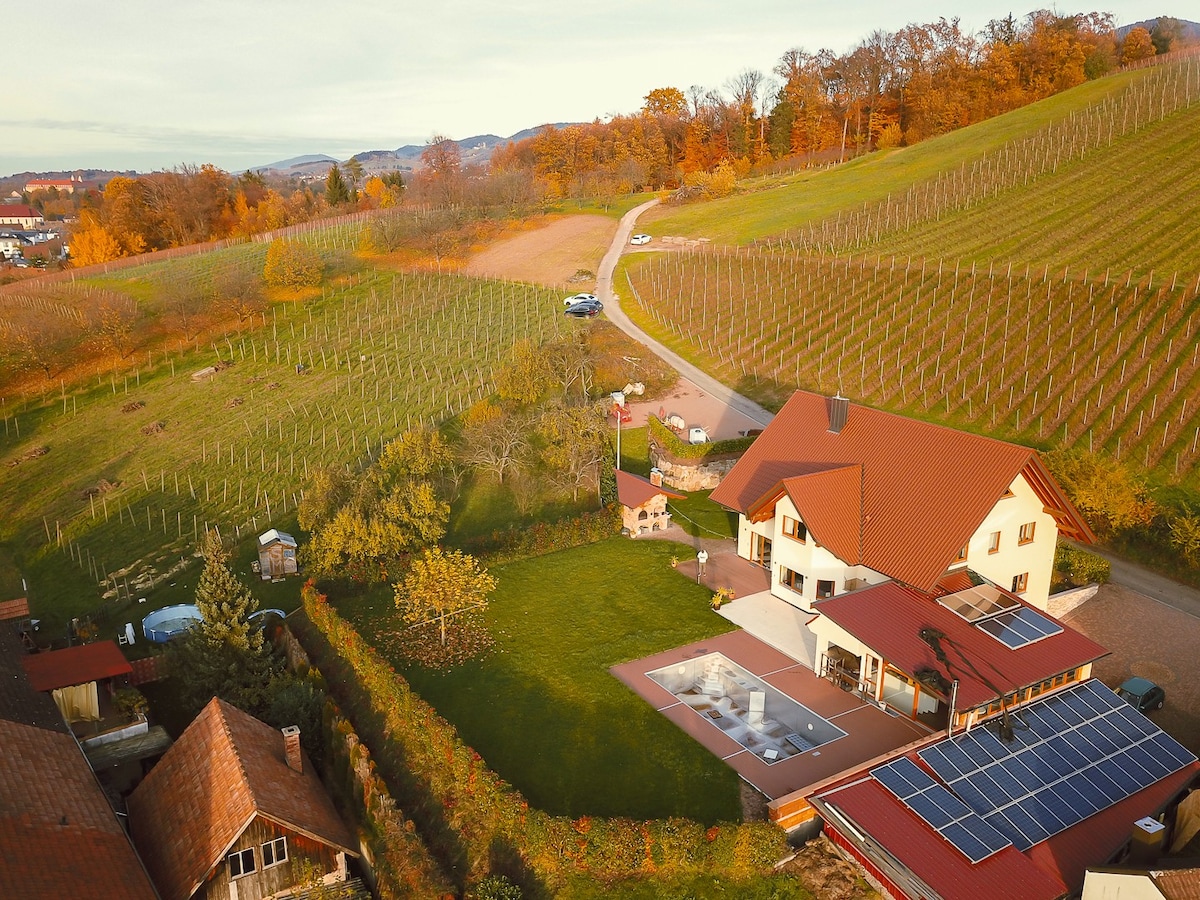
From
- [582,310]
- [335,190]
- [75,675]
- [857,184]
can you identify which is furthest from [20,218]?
[75,675]

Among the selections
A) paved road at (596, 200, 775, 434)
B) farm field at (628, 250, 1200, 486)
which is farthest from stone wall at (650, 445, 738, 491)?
farm field at (628, 250, 1200, 486)

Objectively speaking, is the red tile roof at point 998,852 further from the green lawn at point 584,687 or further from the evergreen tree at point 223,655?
the evergreen tree at point 223,655

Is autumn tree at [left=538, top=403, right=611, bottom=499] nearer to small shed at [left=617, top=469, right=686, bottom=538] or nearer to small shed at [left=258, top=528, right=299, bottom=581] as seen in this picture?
small shed at [left=617, top=469, right=686, bottom=538]

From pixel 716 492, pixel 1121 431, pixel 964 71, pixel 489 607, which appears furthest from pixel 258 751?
pixel 964 71

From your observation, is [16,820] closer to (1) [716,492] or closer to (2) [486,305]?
(1) [716,492]

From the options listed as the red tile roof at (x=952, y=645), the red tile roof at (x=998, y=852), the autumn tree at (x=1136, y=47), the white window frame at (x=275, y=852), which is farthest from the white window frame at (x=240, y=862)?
the autumn tree at (x=1136, y=47)

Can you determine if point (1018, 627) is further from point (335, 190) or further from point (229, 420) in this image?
point (335, 190)
